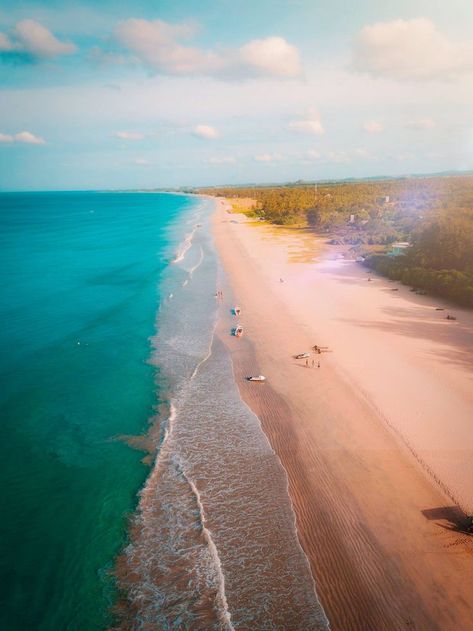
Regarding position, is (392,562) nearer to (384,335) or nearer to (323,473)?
(323,473)

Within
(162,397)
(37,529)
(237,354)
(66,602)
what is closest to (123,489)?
(37,529)

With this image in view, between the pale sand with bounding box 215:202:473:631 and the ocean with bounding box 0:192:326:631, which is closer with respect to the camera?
the ocean with bounding box 0:192:326:631

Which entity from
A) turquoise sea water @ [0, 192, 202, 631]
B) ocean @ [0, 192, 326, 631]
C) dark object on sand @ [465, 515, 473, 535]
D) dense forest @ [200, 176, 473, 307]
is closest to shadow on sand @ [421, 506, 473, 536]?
Answer: dark object on sand @ [465, 515, 473, 535]

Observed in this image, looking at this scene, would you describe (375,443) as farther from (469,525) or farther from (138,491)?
(138,491)

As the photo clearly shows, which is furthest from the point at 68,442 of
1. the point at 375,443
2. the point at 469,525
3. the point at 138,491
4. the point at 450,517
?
the point at 469,525

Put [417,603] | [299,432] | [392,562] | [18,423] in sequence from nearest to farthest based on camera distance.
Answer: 1. [417,603]
2. [392,562]
3. [299,432]
4. [18,423]

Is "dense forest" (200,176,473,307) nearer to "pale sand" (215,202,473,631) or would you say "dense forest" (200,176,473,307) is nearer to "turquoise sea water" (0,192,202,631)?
"pale sand" (215,202,473,631)
